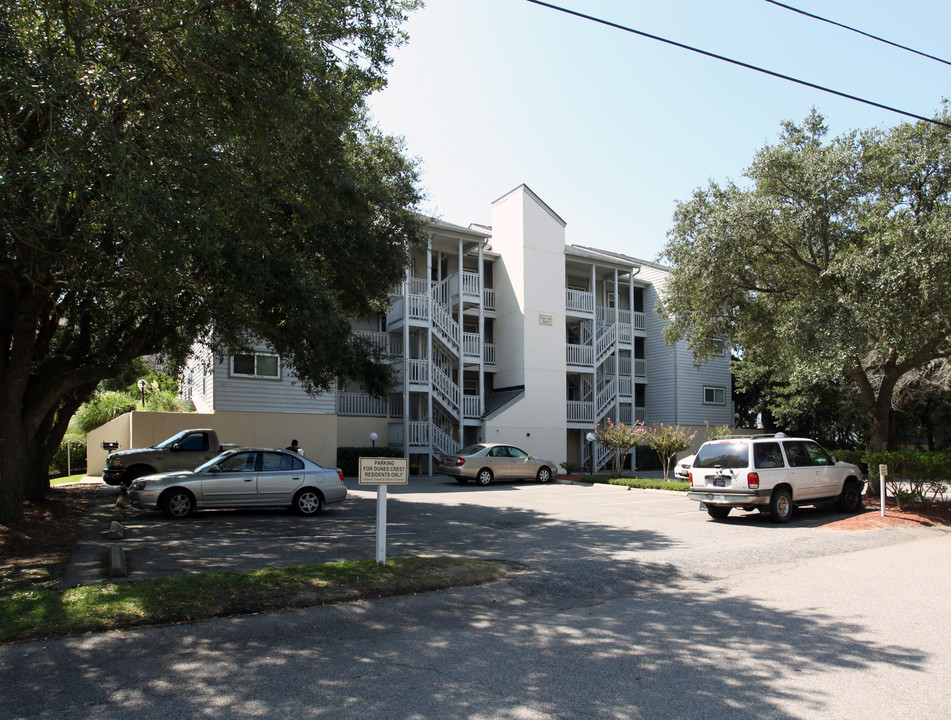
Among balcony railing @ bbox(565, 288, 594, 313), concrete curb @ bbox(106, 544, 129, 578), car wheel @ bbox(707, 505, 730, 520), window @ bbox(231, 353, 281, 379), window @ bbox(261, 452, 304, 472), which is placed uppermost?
balcony railing @ bbox(565, 288, 594, 313)

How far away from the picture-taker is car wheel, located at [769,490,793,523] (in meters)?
13.6

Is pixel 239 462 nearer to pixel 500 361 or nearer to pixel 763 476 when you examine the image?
pixel 763 476

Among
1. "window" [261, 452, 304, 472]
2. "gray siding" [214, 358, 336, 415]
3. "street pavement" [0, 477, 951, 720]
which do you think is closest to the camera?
"street pavement" [0, 477, 951, 720]

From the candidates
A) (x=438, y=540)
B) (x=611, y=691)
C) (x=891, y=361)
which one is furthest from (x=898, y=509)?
(x=611, y=691)

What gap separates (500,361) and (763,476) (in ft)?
59.2

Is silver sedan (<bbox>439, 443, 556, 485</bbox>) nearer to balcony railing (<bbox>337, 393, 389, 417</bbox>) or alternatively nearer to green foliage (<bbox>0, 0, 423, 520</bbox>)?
balcony railing (<bbox>337, 393, 389, 417</bbox>)

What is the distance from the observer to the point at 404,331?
26.8 metres

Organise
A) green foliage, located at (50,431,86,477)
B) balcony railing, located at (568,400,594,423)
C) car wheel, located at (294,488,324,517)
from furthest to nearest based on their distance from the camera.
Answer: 1. balcony railing, located at (568,400,594,423)
2. green foliage, located at (50,431,86,477)
3. car wheel, located at (294,488,324,517)

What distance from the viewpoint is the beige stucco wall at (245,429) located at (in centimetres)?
2233

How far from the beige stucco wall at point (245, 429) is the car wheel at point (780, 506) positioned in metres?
15.8

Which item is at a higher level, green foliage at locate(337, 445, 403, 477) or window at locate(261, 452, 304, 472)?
window at locate(261, 452, 304, 472)

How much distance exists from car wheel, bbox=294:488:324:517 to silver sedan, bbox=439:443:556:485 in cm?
864

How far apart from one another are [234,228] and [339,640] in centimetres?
660

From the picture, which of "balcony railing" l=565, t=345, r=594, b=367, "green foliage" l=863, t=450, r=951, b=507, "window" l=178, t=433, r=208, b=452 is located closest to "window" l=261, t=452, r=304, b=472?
"window" l=178, t=433, r=208, b=452
